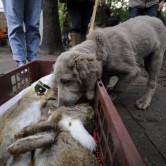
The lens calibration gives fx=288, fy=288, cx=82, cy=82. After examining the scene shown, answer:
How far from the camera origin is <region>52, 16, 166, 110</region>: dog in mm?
2473

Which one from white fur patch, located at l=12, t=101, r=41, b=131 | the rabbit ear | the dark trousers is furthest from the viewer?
the dark trousers

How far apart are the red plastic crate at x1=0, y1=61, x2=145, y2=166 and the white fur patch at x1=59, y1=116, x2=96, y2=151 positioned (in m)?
0.08

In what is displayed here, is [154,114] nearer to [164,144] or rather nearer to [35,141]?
[164,144]

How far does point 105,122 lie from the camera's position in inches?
66.6

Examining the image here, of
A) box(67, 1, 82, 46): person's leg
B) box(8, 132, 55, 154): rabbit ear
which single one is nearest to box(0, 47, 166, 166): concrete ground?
box(8, 132, 55, 154): rabbit ear

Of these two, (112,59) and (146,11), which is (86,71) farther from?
(146,11)

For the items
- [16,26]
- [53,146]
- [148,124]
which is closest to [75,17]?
[16,26]

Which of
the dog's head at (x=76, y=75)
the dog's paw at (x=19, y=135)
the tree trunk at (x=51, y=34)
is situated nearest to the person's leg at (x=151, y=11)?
the dog's head at (x=76, y=75)

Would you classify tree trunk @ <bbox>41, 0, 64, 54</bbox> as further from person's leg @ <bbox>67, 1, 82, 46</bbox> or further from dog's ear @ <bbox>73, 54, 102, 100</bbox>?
dog's ear @ <bbox>73, 54, 102, 100</bbox>

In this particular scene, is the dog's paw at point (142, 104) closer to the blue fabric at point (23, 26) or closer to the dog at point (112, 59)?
the dog at point (112, 59)

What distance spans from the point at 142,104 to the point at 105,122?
1.78 meters

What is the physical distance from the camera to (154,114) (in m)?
3.20

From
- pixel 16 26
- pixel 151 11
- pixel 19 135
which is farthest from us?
pixel 151 11

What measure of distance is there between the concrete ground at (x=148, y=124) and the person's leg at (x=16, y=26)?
51.2 inches
